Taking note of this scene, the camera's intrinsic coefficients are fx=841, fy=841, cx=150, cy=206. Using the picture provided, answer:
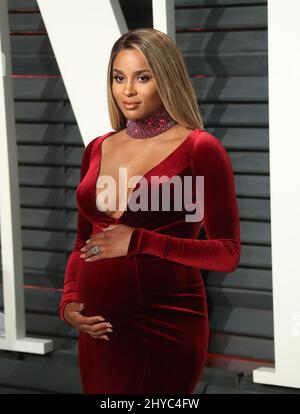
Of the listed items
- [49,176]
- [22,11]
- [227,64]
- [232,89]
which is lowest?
[49,176]

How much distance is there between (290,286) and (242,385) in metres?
0.58

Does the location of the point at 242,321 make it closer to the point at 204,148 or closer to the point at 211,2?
the point at 211,2

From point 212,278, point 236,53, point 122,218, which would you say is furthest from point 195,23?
point 122,218

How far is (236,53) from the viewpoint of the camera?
4.34 metres

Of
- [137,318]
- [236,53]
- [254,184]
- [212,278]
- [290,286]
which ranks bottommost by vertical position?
[137,318]

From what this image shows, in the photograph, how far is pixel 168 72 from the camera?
2314 millimetres

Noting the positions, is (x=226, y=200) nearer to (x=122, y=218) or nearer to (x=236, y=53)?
(x=122, y=218)

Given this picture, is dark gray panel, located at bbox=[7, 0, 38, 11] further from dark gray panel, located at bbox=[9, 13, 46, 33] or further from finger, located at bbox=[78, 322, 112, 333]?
finger, located at bbox=[78, 322, 112, 333]

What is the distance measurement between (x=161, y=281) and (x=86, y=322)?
26 cm

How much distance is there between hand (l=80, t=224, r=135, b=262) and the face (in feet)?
1.07

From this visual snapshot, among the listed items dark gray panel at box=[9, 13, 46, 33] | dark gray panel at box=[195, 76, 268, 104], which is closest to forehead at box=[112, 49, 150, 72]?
dark gray panel at box=[195, 76, 268, 104]

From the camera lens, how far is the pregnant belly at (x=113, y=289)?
239 centimetres

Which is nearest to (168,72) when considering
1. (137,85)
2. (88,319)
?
(137,85)

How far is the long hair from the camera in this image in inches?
91.0
